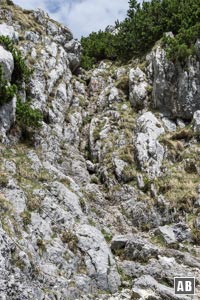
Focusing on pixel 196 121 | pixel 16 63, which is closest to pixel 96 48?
pixel 16 63

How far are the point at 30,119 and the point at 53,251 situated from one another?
1337cm

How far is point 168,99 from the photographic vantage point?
34812 millimetres

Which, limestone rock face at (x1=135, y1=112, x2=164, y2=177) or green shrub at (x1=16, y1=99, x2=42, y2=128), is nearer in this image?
green shrub at (x1=16, y1=99, x2=42, y2=128)

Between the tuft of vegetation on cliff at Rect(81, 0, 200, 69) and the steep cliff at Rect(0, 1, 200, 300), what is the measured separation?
6.08 ft

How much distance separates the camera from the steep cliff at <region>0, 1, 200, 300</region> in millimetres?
17016

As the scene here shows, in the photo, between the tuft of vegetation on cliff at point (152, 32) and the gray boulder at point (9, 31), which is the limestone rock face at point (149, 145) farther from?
the gray boulder at point (9, 31)

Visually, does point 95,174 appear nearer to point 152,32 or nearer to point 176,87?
point 176,87

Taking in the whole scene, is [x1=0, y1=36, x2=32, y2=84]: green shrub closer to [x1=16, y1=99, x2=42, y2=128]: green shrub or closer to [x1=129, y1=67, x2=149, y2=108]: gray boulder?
[x1=16, y1=99, x2=42, y2=128]: green shrub

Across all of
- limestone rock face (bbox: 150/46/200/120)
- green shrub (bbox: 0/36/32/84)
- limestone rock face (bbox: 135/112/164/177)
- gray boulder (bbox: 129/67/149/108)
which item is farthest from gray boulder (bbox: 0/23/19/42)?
limestone rock face (bbox: 135/112/164/177)

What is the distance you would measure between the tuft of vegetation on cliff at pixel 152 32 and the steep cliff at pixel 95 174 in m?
1.85

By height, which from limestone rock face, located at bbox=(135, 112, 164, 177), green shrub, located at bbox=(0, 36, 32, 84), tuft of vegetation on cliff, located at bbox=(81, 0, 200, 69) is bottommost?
limestone rock face, located at bbox=(135, 112, 164, 177)

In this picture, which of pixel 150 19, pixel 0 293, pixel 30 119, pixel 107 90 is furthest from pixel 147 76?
pixel 0 293

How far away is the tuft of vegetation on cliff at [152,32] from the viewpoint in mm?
35750

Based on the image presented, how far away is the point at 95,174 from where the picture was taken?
Answer: 98.6ft
